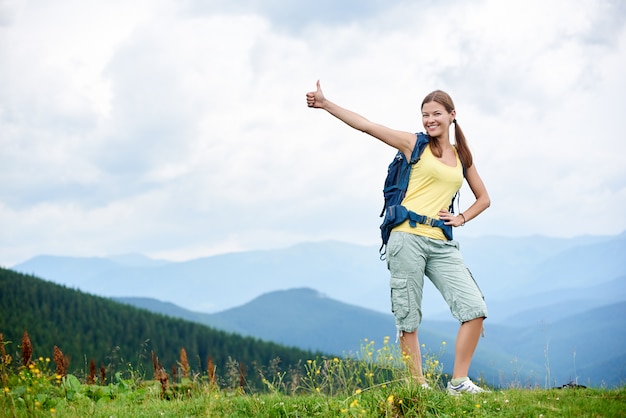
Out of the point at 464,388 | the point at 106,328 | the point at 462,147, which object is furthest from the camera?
the point at 106,328

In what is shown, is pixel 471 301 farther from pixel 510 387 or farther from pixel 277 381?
pixel 277 381

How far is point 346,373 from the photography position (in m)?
6.90

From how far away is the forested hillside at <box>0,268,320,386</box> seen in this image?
132250mm

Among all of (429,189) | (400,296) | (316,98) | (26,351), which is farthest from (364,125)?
(26,351)

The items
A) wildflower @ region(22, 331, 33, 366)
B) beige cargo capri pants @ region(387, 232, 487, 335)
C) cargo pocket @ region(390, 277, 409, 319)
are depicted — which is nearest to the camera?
beige cargo capri pants @ region(387, 232, 487, 335)

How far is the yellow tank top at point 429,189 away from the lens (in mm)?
6426

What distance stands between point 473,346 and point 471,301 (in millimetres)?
518

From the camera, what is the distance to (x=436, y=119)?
655cm

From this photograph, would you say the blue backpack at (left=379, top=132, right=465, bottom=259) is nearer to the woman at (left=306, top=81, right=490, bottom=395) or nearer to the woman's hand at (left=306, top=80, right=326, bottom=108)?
the woman at (left=306, top=81, right=490, bottom=395)

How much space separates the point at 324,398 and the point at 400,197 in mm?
2115

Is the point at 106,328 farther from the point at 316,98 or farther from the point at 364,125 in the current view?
the point at 364,125

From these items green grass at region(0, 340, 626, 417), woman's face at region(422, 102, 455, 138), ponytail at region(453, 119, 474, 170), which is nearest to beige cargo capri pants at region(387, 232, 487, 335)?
green grass at region(0, 340, 626, 417)

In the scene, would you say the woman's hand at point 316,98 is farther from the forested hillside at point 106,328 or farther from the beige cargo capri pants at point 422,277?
the forested hillside at point 106,328

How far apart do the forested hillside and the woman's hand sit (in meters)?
127
